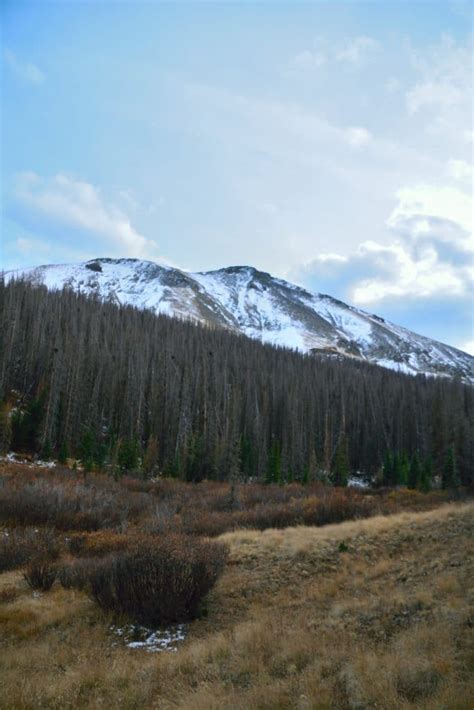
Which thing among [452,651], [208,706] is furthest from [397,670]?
[208,706]

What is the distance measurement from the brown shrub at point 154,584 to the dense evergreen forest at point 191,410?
28.4 meters

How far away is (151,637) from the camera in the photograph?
779 centimetres

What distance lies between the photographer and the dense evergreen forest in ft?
146

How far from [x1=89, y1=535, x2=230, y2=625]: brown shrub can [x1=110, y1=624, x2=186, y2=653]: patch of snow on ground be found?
24 centimetres

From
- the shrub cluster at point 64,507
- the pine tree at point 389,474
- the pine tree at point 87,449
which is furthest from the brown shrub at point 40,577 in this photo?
the pine tree at point 389,474

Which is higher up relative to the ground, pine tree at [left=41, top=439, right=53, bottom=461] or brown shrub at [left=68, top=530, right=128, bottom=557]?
pine tree at [left=41, top=439, right=53, bottom=461]

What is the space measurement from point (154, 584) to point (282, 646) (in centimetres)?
305

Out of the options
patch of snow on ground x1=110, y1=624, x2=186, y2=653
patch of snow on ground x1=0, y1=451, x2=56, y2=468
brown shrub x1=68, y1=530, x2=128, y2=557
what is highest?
patch of snow on ground x1=0, y1=451, x2=56, y2=468

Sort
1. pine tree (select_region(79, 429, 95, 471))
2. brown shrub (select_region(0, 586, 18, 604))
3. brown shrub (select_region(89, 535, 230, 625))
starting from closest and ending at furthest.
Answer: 1. brown shrub (select_region(89, 535, 230, 625))
2. brown shrub (select_region(0, 586, 18, 604))
3. pine tree (select_region(79, 429, 95, 471))

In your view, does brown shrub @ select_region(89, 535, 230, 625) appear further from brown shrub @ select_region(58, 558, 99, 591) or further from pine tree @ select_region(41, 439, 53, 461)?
pine tree @ select_region(41, 439, 53, 461)

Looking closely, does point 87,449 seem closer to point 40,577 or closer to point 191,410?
point 191,410

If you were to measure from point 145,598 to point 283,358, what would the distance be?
91.8 metres

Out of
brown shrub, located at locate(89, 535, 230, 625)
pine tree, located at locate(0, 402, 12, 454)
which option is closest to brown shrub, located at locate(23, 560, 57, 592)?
brown shrub, located at locate(89, 535, 230, 625)

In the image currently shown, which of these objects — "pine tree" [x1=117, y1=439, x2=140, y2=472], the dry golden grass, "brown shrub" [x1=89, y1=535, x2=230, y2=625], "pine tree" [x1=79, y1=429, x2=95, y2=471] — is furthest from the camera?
"pine tree" [x1=79, y1=429, x2=95, y2=471]
